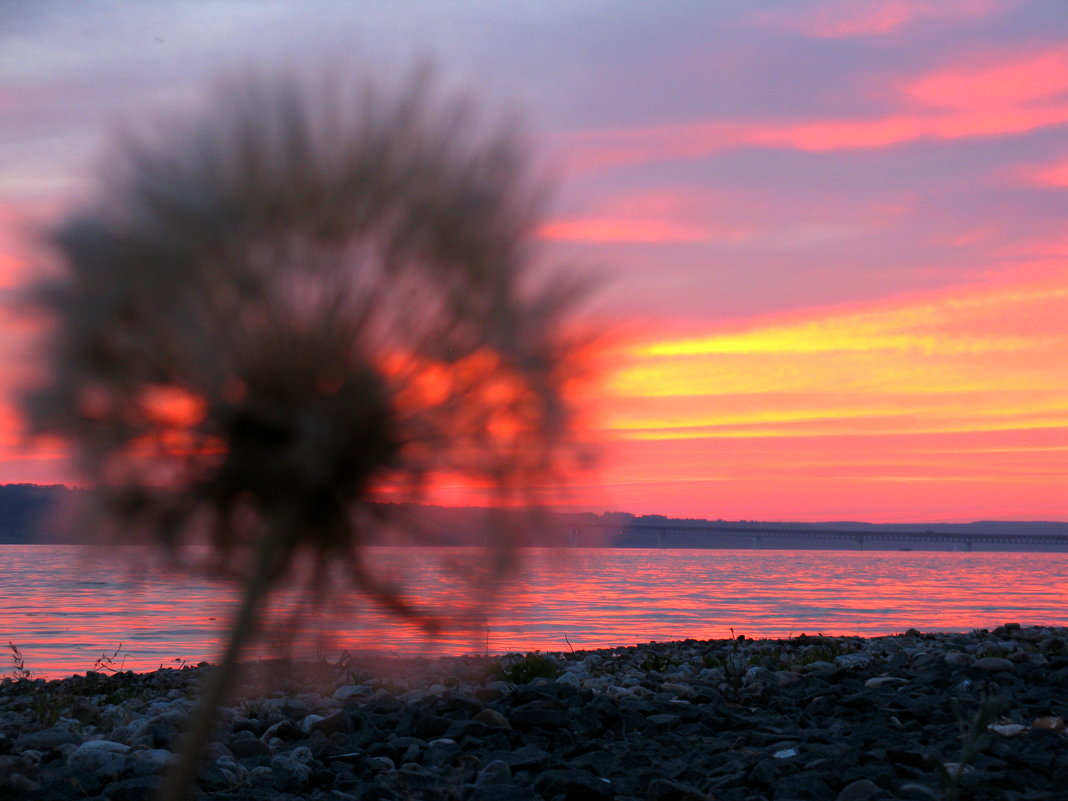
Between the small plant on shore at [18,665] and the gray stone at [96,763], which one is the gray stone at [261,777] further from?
the small plant on shore at [18,665]

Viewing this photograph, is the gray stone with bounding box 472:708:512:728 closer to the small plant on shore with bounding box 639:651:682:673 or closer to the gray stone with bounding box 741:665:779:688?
the gray stone with bounding box 741:665:779:688

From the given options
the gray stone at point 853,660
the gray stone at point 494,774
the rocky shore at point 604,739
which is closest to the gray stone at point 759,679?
the rocky shore at point 604,739

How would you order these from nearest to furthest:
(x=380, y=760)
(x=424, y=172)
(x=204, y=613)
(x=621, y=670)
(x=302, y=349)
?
(x=302, y=349) < (x=424, y=172) < (x=204, y=613) < (x=380, y=760) < (x=621, y=670)

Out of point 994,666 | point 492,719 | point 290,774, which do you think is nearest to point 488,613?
point 290,774

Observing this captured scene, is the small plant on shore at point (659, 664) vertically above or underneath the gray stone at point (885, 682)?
underneath

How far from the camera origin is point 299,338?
110 centimetres

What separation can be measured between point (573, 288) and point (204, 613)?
0.68 metres

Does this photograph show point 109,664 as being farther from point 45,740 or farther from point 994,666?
point 994,666

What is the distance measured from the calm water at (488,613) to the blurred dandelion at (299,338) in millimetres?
86

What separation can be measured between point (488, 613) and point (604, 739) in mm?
3896

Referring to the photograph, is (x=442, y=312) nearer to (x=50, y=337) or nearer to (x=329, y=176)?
(x=329, y=176)

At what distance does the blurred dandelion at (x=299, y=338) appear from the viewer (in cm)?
111

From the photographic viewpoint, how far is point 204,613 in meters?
1.32

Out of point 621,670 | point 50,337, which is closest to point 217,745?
point 50,337
